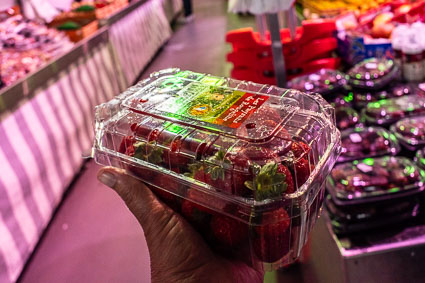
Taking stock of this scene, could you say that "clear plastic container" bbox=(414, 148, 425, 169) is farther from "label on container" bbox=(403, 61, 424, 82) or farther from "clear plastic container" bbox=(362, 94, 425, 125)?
"label on container" bbox=(403, 61, 424, 82)

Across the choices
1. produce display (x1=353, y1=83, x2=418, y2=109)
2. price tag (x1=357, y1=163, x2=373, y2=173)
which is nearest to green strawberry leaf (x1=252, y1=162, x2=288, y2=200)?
price tag (x1=357, y1=163, x2=373, y2=173)

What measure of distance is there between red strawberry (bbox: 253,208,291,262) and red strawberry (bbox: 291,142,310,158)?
0.14m

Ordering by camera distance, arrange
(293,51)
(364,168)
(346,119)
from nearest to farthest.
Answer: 1. (364,168)
2. (346,119)
3. (293,51)

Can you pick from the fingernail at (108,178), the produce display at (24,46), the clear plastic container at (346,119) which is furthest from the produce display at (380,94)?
the produce display at (24,46)

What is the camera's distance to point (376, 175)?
5.74ft

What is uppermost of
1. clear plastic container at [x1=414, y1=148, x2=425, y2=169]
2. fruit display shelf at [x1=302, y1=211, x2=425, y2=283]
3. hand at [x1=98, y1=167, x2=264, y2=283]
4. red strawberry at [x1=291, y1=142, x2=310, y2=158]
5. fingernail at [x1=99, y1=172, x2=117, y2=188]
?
red strawberry at [x1=291, y1=142, x2=310, y2=158]

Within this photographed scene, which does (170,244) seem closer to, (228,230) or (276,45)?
(228,230)

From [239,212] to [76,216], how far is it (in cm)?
208

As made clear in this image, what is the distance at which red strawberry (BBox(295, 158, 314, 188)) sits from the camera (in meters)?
0.87

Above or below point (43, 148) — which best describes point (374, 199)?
below

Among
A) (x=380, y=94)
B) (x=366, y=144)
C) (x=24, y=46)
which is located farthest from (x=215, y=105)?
(x=24, y=46)

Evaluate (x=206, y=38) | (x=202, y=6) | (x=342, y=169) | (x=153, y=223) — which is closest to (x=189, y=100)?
(x=153, y=223)

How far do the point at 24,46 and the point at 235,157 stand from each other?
122 inches

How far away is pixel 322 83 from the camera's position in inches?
105
